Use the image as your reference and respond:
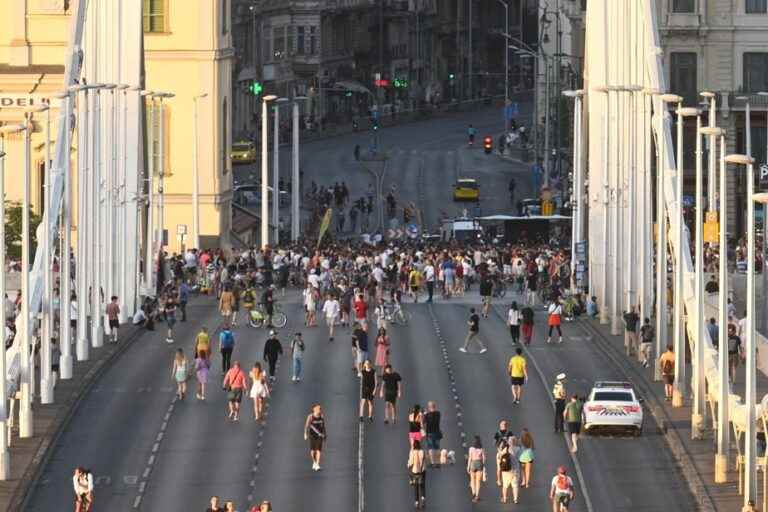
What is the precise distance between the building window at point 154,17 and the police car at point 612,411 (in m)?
61.7

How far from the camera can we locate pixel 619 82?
383 feet

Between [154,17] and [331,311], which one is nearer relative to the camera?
[331,311]

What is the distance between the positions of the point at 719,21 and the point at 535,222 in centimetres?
1362

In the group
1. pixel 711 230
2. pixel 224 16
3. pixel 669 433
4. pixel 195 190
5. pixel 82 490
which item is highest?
pixel 224 16

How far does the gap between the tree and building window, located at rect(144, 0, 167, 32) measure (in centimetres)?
1713

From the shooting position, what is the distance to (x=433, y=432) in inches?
3127

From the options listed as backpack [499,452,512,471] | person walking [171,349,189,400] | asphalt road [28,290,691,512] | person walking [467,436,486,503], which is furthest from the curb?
person walking [171,349,189,400]

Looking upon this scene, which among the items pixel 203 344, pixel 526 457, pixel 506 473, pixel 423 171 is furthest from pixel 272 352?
pixel 423 171

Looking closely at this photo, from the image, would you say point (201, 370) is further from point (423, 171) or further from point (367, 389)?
point (423, 171)

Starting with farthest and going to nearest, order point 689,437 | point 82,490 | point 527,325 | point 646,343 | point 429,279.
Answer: point 429,279 < point 527,325 < point 646,343 < point 689,437 < point 82,490

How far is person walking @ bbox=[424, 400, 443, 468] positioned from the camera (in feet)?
260

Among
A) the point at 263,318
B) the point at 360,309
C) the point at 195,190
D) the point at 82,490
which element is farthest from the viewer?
the point at 195,190

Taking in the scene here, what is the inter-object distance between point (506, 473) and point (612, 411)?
7046 millimetres

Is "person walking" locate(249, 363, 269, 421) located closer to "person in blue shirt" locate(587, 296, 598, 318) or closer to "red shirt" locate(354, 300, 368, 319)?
"red shirt" locate(354, 300, 368, 319)
